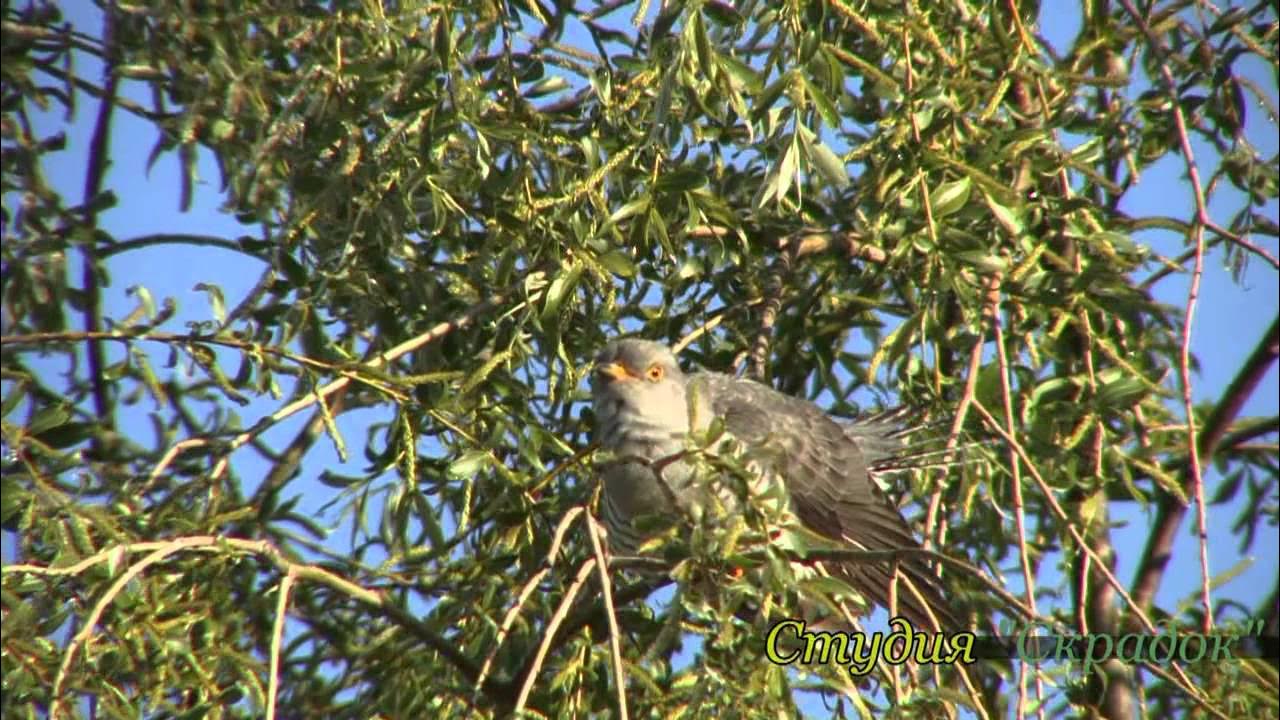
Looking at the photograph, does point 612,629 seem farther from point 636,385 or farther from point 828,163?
point 636,385

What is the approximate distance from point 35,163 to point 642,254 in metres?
1.50

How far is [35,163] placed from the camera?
11.1 ft

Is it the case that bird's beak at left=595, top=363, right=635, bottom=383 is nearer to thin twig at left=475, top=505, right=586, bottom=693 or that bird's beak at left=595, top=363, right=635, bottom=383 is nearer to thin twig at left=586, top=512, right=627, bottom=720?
thin twig at left=475, top=505, right=586, bottom=693

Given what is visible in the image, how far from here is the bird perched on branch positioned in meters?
4.27

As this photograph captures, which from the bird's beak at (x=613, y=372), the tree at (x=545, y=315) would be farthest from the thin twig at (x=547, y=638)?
the bird's beak at (x=613, y=372)

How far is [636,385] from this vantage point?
4.44 meters

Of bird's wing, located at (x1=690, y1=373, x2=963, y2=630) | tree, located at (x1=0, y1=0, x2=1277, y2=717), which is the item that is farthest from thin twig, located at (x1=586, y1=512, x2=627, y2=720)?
bird's wing, located at (x1=690, y1=373, x2=963, y2=630)

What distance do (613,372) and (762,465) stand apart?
2.88 ft

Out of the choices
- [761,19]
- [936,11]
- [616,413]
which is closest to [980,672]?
[616,413]

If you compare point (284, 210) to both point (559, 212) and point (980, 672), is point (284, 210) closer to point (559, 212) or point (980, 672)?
point (559, 212)

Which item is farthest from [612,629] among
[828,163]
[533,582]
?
[828,163]

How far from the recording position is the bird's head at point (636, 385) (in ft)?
14.4

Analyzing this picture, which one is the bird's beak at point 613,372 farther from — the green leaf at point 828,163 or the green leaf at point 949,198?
the green leaf at point 828,163

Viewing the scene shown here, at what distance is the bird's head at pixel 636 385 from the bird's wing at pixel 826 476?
0.42ft
